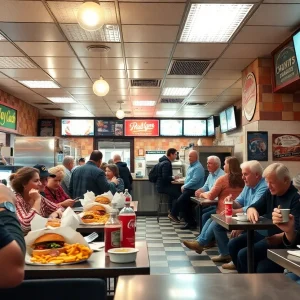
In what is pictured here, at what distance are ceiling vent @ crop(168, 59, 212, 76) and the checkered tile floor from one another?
3.00 meters

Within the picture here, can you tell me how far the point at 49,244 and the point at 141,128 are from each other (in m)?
11.1

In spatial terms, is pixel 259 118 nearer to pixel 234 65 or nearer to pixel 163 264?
pixel 234 65

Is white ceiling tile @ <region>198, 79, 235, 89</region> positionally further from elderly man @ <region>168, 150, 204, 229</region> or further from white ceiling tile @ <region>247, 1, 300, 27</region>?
white ceiling tile @ <region>247, 1, 300, 27</region>

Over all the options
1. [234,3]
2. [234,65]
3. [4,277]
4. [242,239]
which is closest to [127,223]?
[4,277]

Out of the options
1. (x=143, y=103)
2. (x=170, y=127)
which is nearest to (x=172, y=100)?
(x=143, y=103)

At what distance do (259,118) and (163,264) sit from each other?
107 inches

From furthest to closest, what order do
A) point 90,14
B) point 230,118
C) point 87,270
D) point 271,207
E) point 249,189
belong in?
point 230,118
point 249,189
point 271,207
point 90,14
point 87,270

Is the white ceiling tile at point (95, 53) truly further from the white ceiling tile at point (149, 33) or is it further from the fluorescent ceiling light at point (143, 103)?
the fluorescent ceiling light at point (143, 103)

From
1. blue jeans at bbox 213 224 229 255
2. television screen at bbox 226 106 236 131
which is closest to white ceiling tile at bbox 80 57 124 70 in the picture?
blue jeans at bbox 213 224 229 255

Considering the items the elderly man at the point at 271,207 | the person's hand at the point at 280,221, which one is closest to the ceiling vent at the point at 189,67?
the elderly man at the point at 271,207

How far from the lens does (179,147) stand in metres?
13.0

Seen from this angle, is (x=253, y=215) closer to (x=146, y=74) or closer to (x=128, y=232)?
(x=128, y=232)

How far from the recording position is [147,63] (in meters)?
6.43

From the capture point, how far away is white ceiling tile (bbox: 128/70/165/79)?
6.96 m
